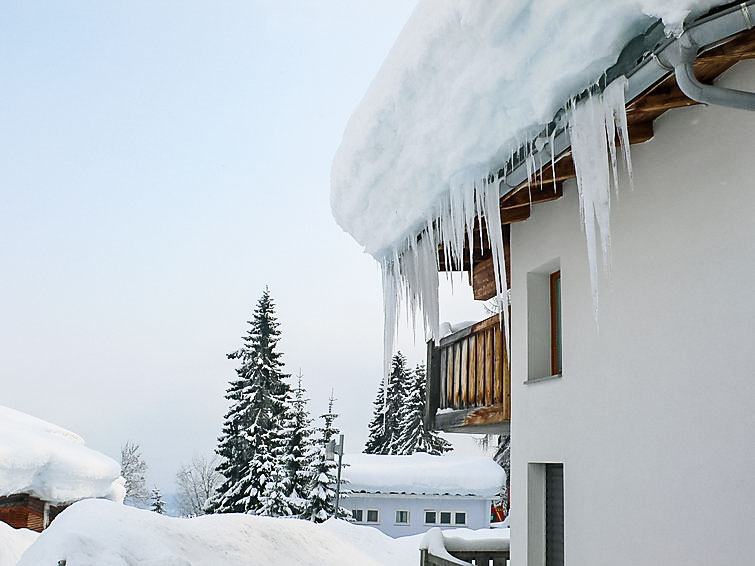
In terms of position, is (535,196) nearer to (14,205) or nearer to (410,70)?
(410,70)

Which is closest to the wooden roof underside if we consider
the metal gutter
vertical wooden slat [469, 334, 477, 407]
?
the metal gutter

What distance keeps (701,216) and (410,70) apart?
151cm

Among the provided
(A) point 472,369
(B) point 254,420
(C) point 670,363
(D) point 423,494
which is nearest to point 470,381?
(A) point 472,369

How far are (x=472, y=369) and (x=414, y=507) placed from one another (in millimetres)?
21958

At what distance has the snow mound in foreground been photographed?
873 centimetres

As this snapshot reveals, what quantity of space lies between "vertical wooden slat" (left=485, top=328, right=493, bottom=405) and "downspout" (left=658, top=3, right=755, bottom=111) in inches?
155

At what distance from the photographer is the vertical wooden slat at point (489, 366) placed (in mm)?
6688

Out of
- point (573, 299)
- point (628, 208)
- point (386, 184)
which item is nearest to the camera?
point (628, 208)

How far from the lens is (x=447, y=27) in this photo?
3166mm

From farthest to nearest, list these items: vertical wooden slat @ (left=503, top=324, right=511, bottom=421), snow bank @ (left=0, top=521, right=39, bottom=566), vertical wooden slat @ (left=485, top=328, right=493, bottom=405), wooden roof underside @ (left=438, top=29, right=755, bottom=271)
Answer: snow bank @ (left=0, top=521, right=39, bottom=566) → vertical wooden slat @ (left=485, top=328, right=493, bottom=405) → vertical wooden slat @ (left=503, top=324, right=511, bottom=421) → wooden roof underside @ (left=438, top=29, right=755, bottom=271)

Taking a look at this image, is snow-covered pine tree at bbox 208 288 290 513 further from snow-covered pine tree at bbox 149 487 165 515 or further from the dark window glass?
the dark window glass

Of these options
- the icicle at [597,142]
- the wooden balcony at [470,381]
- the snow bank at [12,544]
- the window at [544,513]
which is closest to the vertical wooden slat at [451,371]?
the wooden balcony at [470,381]

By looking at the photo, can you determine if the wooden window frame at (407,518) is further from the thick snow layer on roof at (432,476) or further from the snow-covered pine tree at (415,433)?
the snow-covered pine tree at (415,433)

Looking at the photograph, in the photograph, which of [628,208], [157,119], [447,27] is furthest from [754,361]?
[157,119]
